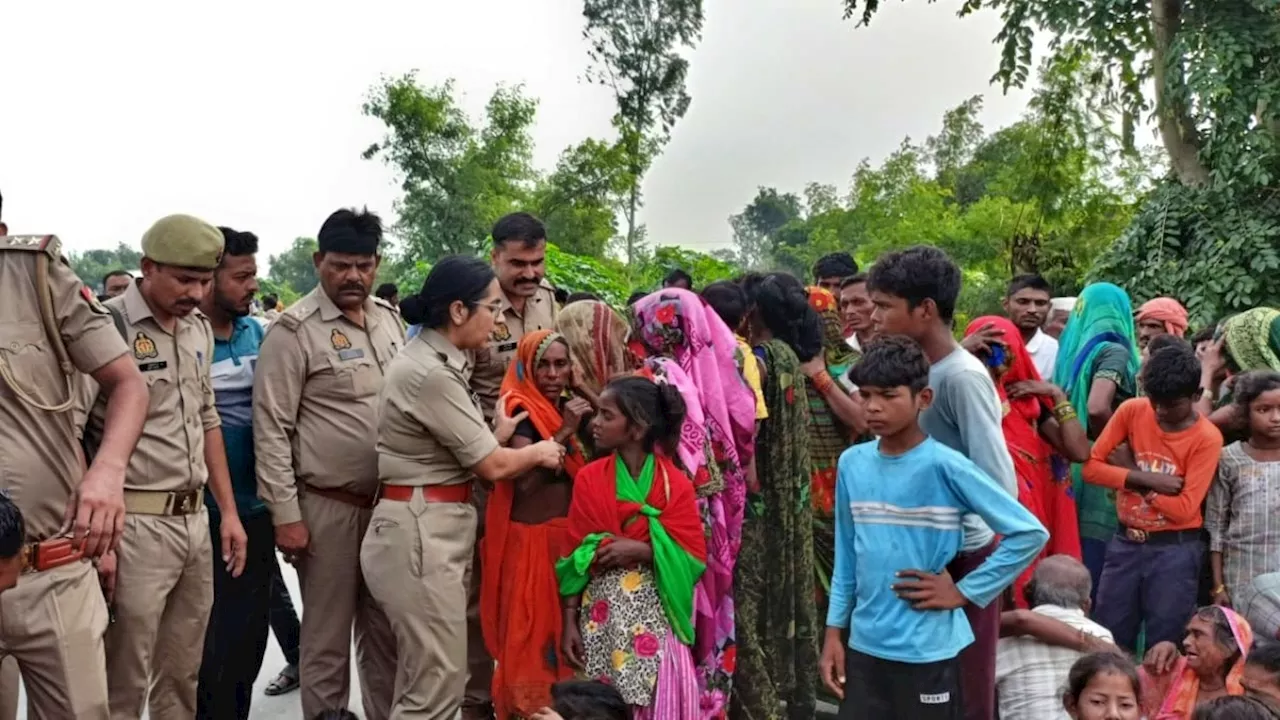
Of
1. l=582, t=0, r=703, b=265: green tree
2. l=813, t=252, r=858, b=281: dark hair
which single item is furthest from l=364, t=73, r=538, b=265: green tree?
l=813, t=252, r=858, b=281: dark hair

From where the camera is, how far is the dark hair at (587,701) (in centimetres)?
331

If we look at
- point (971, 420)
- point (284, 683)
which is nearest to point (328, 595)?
point (284, 683)

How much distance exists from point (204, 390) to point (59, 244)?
3.36 ft

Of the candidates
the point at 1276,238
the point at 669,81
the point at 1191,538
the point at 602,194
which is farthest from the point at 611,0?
the point at 1191,538

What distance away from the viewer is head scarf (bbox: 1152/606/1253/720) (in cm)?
354

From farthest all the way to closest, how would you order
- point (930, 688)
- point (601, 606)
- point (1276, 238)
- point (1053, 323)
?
point (1276, 238) < point (1053, 323) < point (601, 606) < point (930, 688)

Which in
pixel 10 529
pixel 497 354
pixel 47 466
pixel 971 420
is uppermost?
pixel 497 354

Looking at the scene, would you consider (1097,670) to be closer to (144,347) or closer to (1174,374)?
(1174,374)

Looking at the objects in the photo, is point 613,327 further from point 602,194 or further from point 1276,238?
point 602,194

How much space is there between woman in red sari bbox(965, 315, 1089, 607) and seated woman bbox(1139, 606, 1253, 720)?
0.75 meters

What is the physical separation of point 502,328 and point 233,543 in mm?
1383

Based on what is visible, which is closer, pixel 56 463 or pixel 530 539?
pixel 56 463

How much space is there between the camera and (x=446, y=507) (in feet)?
12.5

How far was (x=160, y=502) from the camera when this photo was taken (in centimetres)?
347
